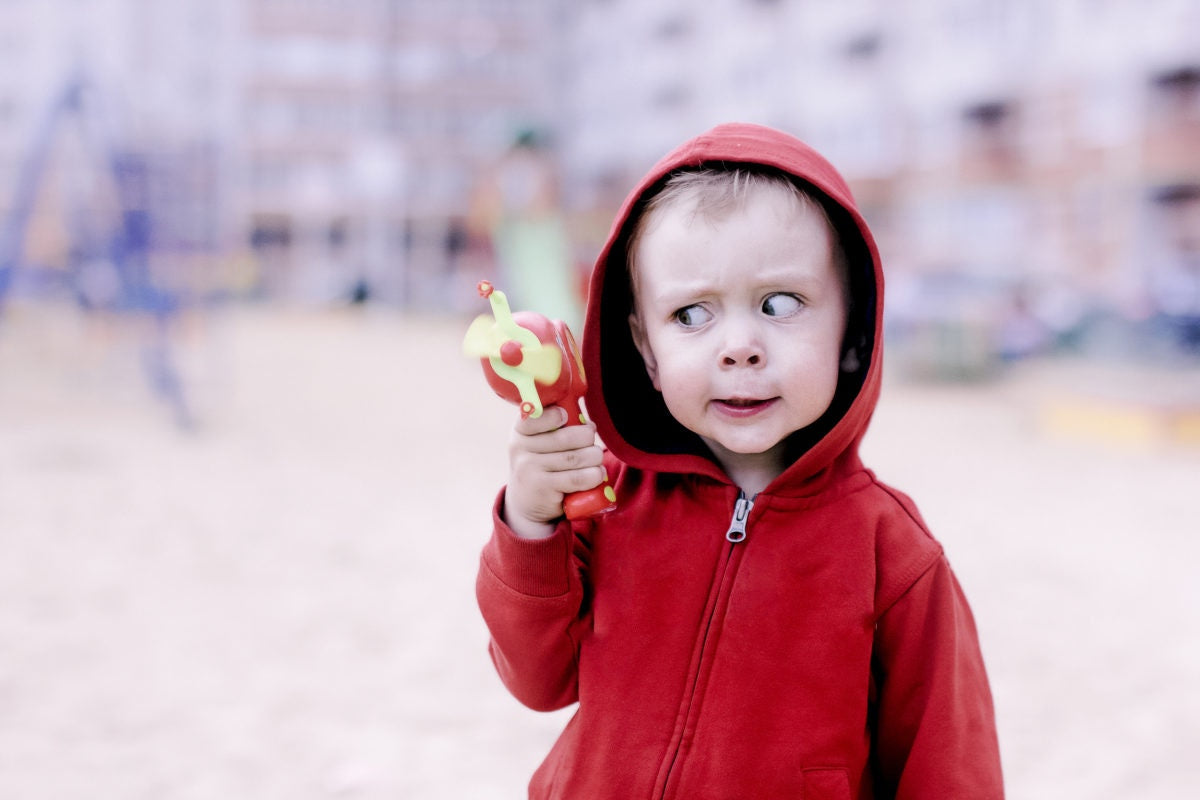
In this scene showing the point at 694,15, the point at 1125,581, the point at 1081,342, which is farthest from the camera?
the point at 694,15

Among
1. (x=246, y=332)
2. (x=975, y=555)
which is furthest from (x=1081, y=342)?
(x=246, y=332)

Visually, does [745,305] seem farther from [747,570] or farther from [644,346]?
[747,570]

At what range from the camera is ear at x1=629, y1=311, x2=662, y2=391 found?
140 centimetres

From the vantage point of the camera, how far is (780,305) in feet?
4.06

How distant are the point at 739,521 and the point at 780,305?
261 mm

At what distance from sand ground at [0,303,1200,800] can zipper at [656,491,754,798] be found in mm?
1385

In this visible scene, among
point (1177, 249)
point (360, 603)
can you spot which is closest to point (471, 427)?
point (360, 603)

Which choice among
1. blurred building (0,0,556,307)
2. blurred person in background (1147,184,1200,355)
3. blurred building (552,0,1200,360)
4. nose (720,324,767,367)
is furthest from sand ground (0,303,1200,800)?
blurred building (0,0,556,307)

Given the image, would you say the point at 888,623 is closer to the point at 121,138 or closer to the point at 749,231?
the point at 749,231

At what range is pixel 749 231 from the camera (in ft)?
4.01

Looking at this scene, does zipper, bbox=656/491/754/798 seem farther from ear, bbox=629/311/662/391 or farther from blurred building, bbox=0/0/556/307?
blurred building, bbox=0/0/556/307

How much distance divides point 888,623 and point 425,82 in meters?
38.7

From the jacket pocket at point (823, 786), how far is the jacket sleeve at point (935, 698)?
0.09 metres

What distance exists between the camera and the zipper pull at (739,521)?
1.27 meters
